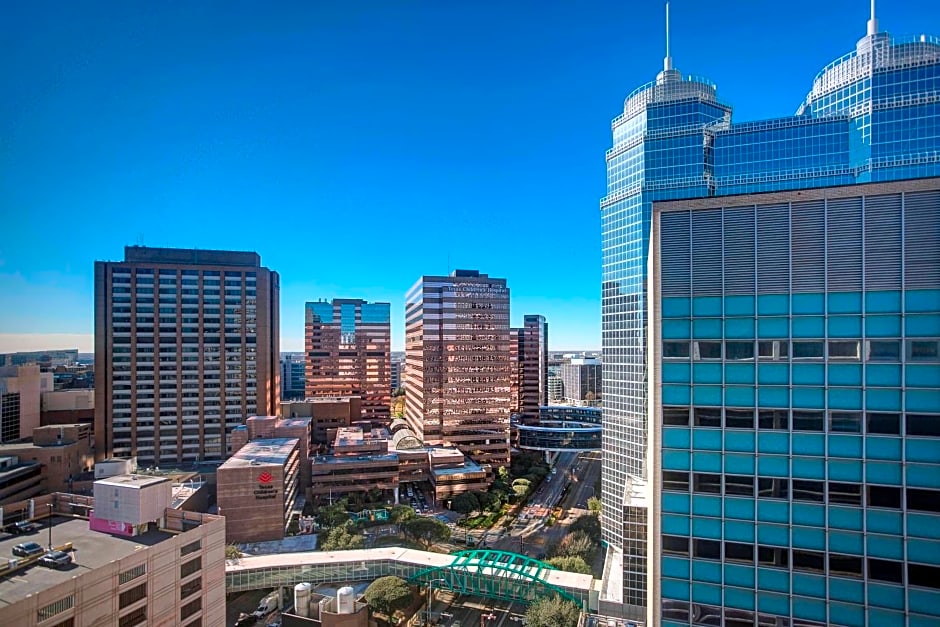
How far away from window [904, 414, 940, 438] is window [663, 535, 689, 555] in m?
5.50

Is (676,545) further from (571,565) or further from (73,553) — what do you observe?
(73,553)

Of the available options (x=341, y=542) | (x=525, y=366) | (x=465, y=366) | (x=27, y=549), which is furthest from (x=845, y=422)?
(x=525, y=366)

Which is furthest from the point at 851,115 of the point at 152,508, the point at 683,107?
the point at 152,508

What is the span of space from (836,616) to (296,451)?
129ft

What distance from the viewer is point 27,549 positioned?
14328 mm

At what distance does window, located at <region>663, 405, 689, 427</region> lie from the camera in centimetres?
1187

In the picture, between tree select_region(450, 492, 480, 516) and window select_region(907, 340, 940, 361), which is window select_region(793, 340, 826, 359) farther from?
tree select_region(450, 492, 480, 516)

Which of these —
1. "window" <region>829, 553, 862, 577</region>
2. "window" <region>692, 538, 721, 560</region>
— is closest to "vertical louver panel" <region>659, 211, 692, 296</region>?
"window" <region>692, 538, 721, 560</region>

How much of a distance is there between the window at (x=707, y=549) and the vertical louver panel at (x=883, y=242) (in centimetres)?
701

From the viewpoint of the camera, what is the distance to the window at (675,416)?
11867 millimetres

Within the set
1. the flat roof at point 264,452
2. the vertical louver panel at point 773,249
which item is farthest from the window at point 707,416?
the flat roof at point 264,452

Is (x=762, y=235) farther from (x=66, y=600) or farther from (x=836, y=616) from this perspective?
(x=66, y=600)

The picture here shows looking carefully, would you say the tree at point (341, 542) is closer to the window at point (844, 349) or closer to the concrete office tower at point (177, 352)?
the window at point (844, 349)

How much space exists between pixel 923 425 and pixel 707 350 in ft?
14.8
